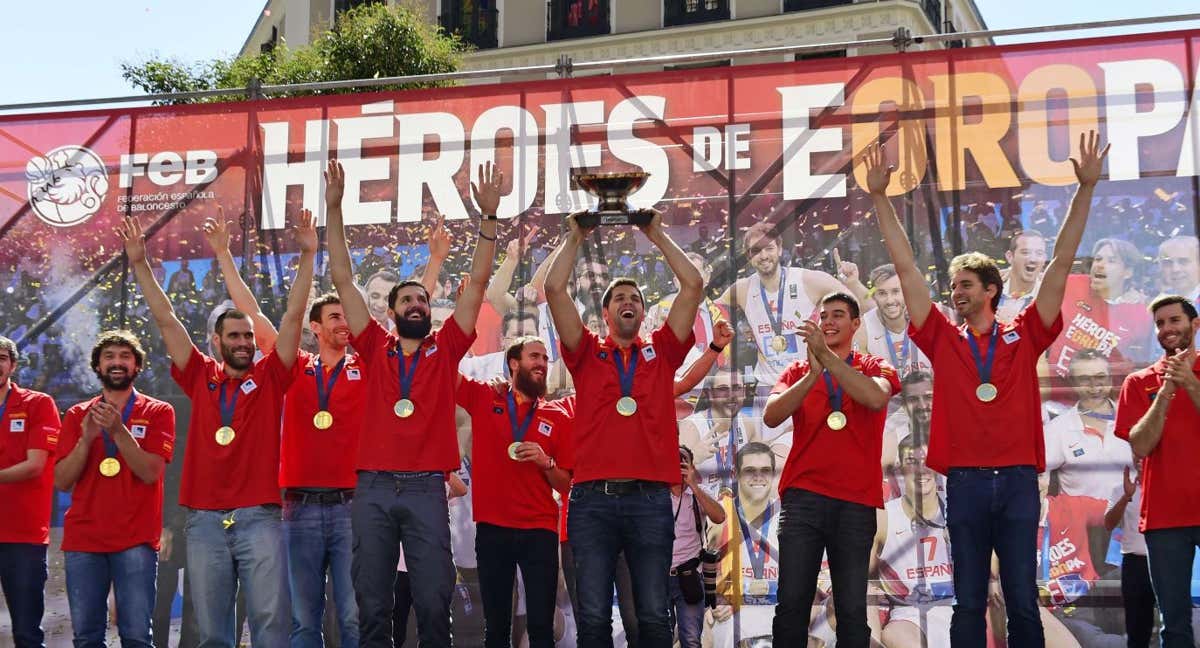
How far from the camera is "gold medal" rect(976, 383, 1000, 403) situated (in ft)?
15.2

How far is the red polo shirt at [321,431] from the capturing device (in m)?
5.23

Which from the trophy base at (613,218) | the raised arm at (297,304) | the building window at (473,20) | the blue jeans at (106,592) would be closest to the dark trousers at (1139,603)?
the trophy base at (613,218)

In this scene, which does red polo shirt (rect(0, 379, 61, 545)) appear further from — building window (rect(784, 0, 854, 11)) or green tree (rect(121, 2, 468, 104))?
building window (rect(784, 0, 854, 11))

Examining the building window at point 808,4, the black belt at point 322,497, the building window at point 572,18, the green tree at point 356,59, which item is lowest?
the black belt at point 322,497

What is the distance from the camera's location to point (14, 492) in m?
5.42

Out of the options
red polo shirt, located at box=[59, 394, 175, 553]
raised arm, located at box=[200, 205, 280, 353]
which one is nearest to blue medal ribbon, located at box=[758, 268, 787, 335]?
raised arm, located at box=[200, 205, 280, 353]

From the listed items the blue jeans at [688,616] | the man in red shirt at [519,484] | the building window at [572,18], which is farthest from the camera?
the building window at [572,18]

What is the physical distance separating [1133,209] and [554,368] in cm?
268

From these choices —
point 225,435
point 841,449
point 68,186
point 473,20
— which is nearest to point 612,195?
point 841,449

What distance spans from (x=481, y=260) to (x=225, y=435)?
4.21 ft

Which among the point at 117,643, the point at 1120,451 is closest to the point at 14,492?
the point at 117,643

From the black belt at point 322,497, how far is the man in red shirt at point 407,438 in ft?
1.46

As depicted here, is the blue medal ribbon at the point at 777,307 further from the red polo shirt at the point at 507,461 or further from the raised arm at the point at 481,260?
the raised arm at the point at 481,260

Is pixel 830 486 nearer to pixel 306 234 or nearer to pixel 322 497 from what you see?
pixel 322 497
